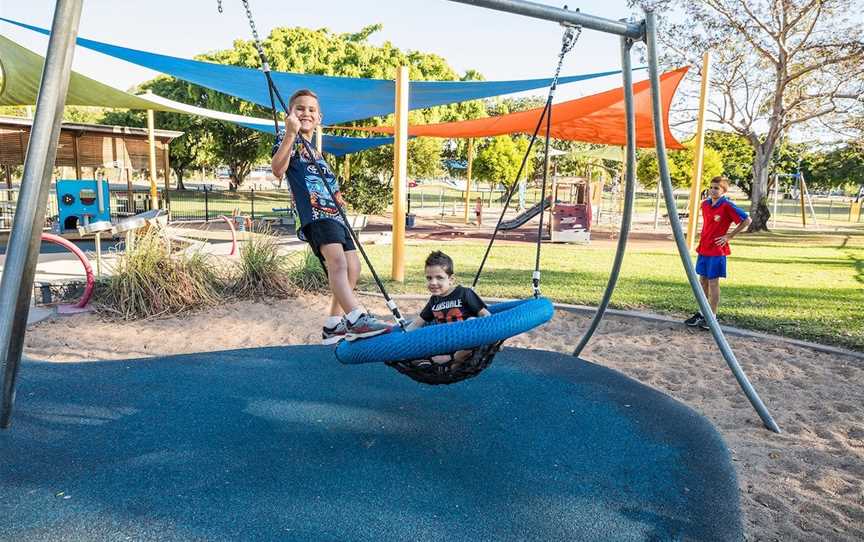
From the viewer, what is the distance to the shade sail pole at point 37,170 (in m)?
2.63

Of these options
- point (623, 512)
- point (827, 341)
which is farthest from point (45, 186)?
point (827, 341)

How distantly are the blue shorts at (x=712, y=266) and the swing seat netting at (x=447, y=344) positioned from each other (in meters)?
3.09

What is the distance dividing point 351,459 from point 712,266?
12.8ft

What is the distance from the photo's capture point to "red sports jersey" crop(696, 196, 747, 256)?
5.18 m

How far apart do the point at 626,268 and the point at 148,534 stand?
8.26 meters

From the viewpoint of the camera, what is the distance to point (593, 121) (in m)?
10.3

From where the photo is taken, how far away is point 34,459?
268 centimetres

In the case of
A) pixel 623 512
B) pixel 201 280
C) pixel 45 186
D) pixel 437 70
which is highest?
pixel 437 70

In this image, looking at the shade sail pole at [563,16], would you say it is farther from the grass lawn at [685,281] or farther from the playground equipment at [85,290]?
the playground equipment at [85,290]

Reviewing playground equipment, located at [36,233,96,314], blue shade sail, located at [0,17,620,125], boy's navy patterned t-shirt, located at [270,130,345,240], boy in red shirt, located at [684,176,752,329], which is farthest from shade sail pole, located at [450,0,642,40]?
playground equipment, located at [36,233,96,314]

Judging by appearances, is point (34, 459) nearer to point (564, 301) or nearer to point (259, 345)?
point (259, 345)

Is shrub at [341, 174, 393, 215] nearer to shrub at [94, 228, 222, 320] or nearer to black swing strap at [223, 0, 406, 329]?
shrub at [94, 228, 222, 320]

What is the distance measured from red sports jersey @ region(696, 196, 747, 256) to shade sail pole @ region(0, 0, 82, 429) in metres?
4.83

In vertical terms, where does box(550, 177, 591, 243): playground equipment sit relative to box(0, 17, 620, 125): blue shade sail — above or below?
below
